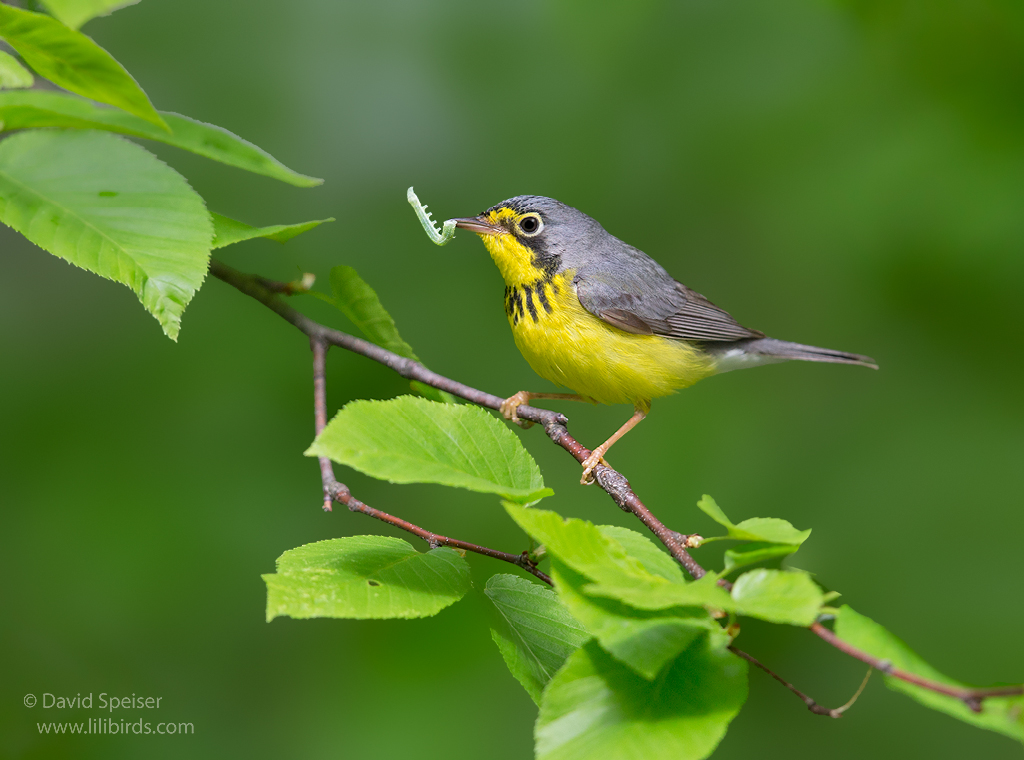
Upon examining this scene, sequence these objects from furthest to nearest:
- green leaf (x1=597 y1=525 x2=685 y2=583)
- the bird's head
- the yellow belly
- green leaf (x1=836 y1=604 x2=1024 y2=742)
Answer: the bird's head
the yellow belly
green leaf (x1=597 y1=525 x2=685 y2=583)
green leaf (x1=836 y1=604 x2=1024 y2=742)

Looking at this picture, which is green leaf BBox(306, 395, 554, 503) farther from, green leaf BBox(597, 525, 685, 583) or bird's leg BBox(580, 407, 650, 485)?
bird's leg BBox(580, 407, 650, 485)

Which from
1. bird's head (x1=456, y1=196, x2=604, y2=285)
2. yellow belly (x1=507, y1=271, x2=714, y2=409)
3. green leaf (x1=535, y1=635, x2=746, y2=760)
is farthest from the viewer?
bird's head (x1=456, y1=196, x2=604, y2=285)

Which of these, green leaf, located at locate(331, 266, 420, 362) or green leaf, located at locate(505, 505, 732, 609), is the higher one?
green leaf, located at locate(331, 266, 420, 362)

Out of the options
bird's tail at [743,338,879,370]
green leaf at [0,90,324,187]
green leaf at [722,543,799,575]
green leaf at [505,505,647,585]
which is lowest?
bird's tail at [743,338,879,370]

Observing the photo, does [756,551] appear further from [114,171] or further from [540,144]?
[540,144]

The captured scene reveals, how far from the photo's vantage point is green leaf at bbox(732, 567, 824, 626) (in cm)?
91

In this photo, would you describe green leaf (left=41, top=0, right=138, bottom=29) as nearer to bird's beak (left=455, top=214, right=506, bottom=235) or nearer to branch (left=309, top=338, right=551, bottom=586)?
branch (left=309, top=338, right=551, bottom=586)

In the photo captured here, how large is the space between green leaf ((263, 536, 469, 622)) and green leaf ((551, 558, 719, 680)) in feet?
0.91

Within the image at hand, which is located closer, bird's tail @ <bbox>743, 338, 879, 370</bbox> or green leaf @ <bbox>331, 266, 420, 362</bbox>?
green leaf @ <bbox>331, 266, 420, 362</bbox>

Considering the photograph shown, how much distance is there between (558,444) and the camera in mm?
2053

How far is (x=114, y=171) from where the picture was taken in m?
1.67

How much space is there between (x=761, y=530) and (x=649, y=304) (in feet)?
7.60

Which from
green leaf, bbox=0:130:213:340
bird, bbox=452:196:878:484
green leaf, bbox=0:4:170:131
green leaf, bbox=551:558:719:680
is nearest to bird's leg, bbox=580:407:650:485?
bird, bbox=452:196:878:484

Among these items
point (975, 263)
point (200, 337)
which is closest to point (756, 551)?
point (200, 337)
